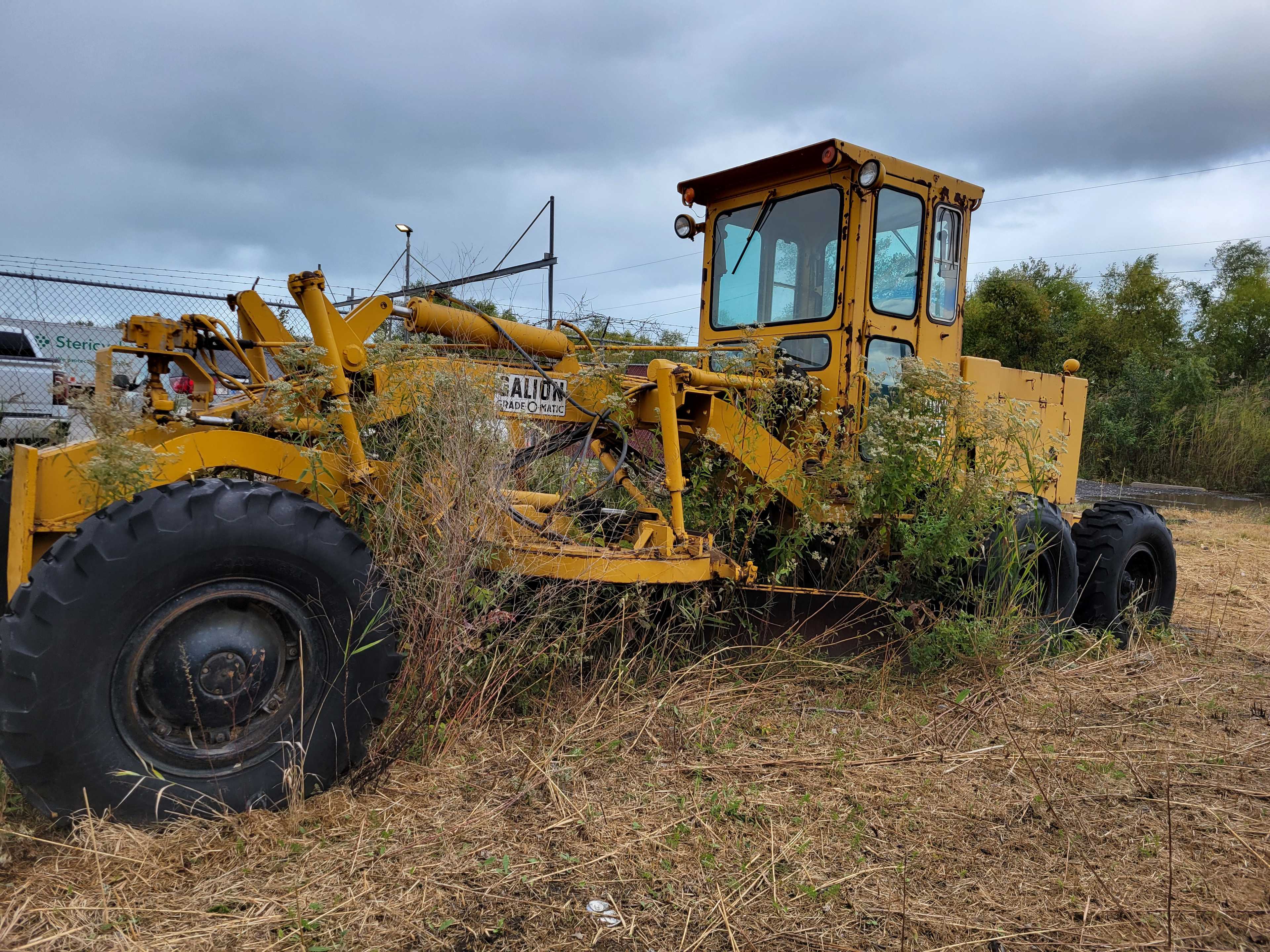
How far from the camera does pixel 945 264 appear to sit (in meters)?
5.06

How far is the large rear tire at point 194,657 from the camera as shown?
2381 millimetres

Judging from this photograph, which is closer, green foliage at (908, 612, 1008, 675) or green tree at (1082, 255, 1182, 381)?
green foliage at (908, 612, 1008, 675)

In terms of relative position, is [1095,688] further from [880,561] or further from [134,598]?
[134,598]

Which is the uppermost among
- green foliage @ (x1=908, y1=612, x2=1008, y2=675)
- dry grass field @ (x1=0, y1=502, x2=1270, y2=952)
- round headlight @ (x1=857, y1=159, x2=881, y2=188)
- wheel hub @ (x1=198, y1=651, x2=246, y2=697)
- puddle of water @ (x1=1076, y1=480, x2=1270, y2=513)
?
round headlight @ (x1=857, y1=159, x2=881, y2=188)

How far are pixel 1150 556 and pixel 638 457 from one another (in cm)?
382

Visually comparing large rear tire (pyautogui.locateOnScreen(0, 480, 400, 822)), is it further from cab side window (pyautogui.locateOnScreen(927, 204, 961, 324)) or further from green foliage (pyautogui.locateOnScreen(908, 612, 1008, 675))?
cab side window (pyautogui.locateOnScreen(927, 204, 961, 324))

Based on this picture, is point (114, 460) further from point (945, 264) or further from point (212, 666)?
point (945, 264)

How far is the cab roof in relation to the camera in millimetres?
4559

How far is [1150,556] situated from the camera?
5883mm

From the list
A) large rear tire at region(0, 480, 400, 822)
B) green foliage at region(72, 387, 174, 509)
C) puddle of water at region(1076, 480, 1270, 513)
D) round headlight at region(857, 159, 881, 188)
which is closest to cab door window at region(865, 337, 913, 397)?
round headlight at region(857, 159, 881, 188)

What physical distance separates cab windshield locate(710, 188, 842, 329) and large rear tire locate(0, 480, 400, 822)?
300 cm

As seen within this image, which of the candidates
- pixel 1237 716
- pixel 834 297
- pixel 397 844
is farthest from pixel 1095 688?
pixel 397 844

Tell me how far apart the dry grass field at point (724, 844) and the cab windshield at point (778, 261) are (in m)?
2.26

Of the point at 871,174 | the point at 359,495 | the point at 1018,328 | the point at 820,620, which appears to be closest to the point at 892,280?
the point at 871,174
